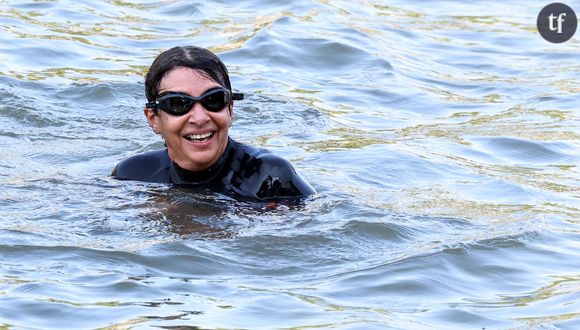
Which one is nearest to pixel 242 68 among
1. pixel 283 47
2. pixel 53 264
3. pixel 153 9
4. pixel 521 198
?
pixel 283 47

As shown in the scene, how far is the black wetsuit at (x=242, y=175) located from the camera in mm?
6863

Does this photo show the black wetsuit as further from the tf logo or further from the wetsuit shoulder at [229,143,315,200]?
the tf logo

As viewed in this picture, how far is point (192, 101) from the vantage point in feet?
21.8

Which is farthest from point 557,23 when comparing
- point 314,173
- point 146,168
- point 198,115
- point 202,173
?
point 198,115

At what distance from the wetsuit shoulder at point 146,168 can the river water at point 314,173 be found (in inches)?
3.2

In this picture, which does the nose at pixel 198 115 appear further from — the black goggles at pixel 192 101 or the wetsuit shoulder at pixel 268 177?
the wetsuit shoulder at pixel 268 177

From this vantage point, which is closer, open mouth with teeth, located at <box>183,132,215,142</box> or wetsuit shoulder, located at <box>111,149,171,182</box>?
open mouth with teeth, located at <box>183,132,215,142</box>

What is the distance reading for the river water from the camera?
554cm

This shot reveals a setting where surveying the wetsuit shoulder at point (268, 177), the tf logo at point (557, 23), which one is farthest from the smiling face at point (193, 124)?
the tf logo at point (557, 23)

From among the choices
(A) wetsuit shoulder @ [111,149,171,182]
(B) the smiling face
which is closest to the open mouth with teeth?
(B) the smiling face

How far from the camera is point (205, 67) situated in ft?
22.1

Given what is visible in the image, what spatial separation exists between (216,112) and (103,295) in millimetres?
1471

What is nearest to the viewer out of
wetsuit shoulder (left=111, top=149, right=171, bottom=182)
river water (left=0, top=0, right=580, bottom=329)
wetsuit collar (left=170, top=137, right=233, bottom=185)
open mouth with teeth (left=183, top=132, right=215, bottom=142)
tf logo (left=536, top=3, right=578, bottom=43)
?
river water (left=0, top=0, right=580, bottom=329)

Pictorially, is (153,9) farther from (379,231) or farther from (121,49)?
(379,231)
